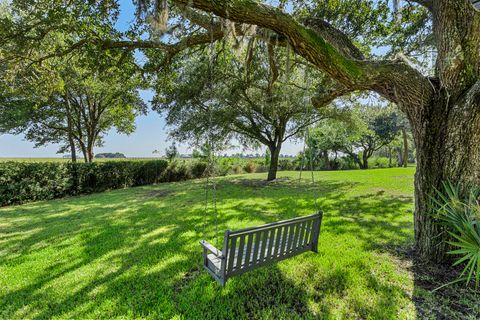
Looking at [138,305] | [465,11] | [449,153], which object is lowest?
[138,305]

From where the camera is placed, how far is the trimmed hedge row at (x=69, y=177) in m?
7.84

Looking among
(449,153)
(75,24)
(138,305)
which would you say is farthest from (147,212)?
(449,153)

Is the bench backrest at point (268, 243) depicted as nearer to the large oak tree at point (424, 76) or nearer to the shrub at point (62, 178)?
the large oak tree at point (424, 76)

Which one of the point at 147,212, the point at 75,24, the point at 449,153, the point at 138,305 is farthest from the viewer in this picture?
the point at 147,212

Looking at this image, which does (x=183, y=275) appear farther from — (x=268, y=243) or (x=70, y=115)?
(x=70, y=115)

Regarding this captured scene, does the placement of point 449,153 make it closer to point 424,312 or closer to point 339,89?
point 339,89

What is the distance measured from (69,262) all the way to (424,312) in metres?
4.57

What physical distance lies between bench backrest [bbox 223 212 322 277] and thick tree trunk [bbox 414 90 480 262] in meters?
1.66

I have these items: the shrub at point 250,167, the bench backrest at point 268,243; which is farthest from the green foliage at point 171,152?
the bench backrest at point 268,243

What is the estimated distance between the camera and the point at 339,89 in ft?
11.5

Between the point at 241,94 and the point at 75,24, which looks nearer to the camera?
the point at 75,24

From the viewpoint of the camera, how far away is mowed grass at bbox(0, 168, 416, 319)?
2.24m

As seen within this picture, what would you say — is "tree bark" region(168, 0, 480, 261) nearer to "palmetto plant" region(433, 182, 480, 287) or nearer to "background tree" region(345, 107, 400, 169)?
"palmetto plant" region(433, 182, 480, 287)

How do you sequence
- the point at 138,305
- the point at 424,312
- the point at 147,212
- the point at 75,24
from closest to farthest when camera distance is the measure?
the point at 424,312 → the point at 138,305 → the point at 75,24 → the point at 147,212
